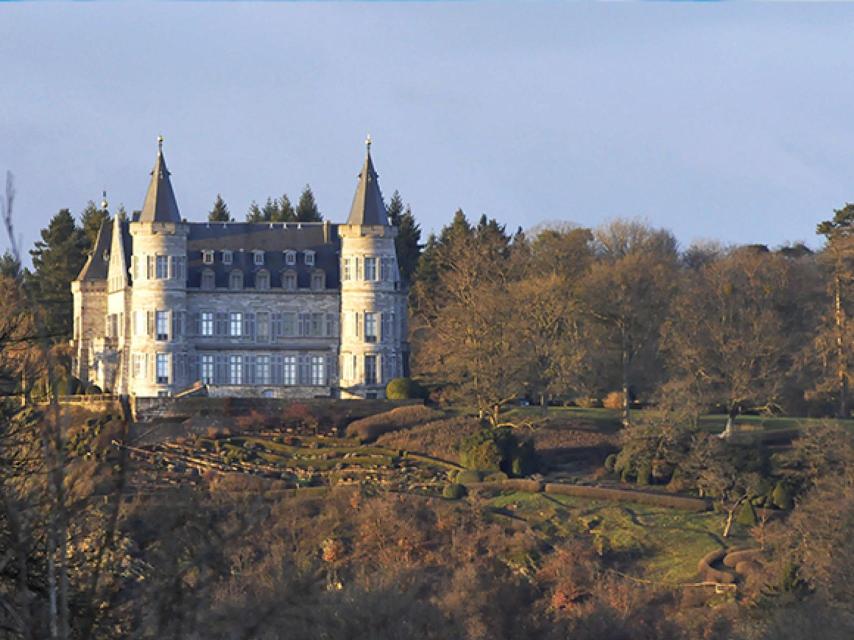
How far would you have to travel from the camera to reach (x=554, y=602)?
1390 inches

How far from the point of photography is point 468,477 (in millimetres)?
46062

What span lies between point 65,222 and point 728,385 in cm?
3766

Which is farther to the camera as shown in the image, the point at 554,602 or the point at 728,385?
the point at 728,385

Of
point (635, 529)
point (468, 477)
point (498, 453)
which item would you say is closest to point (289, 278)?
point (498, 453)

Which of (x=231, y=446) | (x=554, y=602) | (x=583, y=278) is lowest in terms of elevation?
(x=554, y=602)

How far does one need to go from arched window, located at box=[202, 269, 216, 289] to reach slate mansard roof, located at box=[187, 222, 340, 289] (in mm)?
251

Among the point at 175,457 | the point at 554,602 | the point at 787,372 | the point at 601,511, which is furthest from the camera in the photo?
the point at 787,372

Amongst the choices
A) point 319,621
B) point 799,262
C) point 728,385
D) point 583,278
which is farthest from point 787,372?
point 319,621

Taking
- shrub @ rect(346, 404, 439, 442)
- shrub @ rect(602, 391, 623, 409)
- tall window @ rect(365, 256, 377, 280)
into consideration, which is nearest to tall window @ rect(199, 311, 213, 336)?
tall window @ rect(365, 256, 377, 280)

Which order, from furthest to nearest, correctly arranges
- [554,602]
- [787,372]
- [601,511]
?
1. [787,372]
2. [601,511]
3. [554,602]

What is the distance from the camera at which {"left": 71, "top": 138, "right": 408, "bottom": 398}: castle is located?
59.2 m

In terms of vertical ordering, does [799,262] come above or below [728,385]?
above

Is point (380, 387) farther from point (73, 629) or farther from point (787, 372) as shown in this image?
point (73, 629)

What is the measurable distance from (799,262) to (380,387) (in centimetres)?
1948
